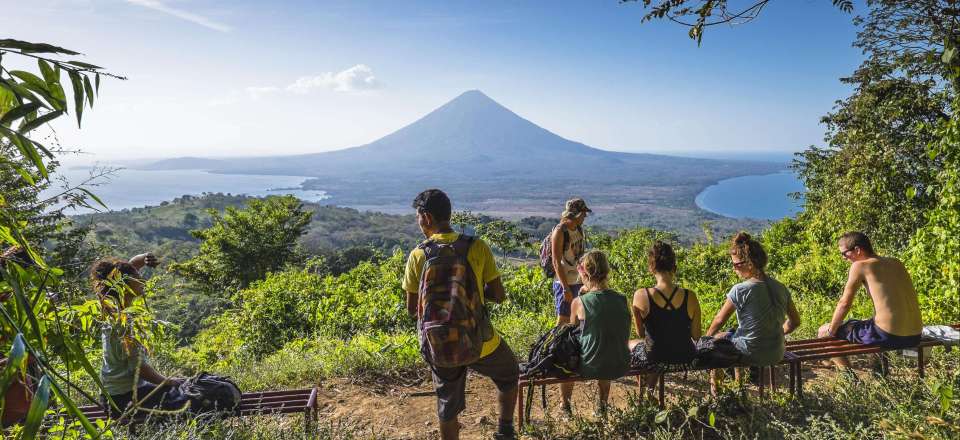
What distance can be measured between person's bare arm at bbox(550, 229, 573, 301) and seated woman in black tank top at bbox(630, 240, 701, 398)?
95cm

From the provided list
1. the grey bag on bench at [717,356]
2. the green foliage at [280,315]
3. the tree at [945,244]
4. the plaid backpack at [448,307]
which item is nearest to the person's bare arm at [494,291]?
the plaid backpack at [448,307]

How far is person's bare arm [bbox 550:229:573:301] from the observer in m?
4.35

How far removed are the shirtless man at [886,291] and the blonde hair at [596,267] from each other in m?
1.81

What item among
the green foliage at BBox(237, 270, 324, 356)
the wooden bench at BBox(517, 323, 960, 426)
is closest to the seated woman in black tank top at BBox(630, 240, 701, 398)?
the wooden bench at BBox(517, 323, 960, 426)

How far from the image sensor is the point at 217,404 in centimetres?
312

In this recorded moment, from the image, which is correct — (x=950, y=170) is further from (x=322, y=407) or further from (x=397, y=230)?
(x=397, y=230)

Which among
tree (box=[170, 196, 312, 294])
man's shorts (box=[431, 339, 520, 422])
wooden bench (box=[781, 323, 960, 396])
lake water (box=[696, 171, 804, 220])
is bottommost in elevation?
lake water (box=[696, 171, 804, 220])

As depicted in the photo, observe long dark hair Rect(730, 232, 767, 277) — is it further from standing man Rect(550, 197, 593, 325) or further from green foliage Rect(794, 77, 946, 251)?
green foliage Rect(794, 77, 946, 251)

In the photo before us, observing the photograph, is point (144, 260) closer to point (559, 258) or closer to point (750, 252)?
point (559, 258)

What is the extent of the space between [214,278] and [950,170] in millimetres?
26118

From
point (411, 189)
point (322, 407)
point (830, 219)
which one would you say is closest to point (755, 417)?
point (322, 407)

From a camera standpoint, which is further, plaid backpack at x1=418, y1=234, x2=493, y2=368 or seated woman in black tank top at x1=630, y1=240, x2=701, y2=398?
seated woman in black tank top at x1=630, y1=240, x2=701, y2=398

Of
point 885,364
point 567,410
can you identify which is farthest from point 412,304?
point 885,364

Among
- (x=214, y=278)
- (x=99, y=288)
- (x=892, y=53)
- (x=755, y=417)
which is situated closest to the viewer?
(x=99, y=288)
